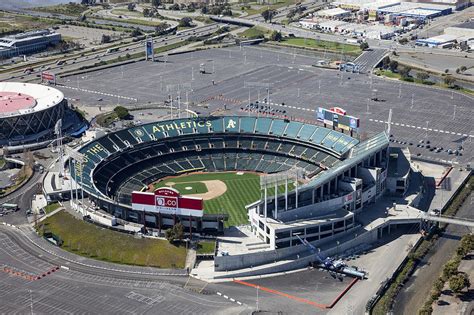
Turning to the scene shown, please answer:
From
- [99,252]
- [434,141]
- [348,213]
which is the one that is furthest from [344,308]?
[434,141]

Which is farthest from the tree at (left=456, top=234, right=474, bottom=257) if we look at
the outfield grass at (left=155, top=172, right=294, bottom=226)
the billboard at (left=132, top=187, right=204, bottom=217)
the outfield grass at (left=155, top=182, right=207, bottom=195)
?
the outfield grass at (left=155, top=182, right=207, bottom=195)

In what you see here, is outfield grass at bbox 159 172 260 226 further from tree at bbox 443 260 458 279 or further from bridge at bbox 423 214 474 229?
tree at bbox 443 260 458 279

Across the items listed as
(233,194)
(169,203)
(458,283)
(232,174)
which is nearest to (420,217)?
(458,283)

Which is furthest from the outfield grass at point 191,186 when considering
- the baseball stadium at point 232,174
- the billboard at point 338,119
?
the billboard at point 338,119

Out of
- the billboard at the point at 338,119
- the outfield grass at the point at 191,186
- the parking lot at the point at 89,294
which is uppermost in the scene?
the billboard at the point at 338,119

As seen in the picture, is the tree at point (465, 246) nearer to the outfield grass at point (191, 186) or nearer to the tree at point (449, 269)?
the tree at point (449, 269)

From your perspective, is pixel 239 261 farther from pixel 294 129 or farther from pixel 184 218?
pixel 294 129
